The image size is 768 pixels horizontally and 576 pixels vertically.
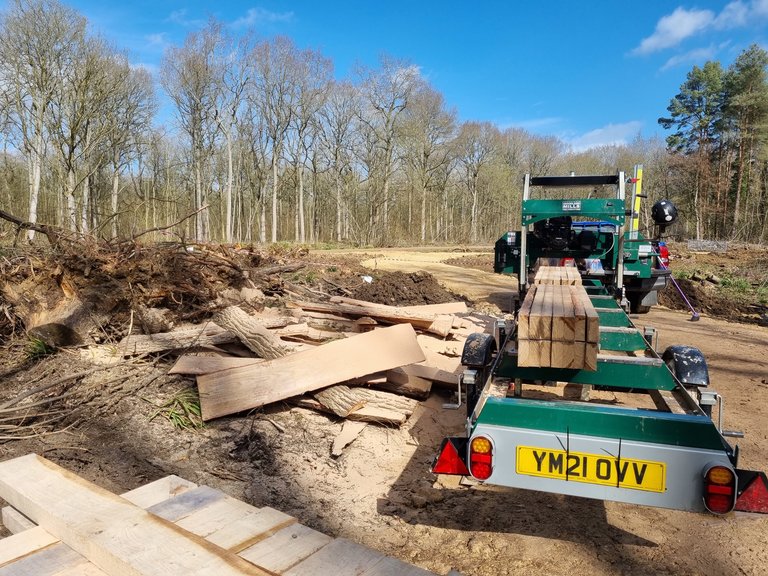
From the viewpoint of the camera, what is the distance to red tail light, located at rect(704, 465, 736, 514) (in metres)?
2.22

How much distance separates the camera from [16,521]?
224cm

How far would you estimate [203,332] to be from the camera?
5.71m

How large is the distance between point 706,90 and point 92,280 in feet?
157

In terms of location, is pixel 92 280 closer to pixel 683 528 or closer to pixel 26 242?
pixel 26 242

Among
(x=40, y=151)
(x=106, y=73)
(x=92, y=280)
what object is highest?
(x=106, y=73)

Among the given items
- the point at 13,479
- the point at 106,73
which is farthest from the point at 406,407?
the point at 106,73

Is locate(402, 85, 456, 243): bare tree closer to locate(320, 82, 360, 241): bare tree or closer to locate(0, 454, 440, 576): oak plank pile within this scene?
locate(320, 82, 360, 241): bare tree

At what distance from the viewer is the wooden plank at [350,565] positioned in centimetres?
174

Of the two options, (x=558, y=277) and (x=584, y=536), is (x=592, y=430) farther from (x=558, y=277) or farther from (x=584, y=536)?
(x=558, y=277)

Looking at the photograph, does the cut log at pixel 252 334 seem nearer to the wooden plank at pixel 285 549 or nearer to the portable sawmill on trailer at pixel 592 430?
the portable sawmill on trailer at pixel 592 430

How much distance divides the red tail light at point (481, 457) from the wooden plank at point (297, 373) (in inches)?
91.9

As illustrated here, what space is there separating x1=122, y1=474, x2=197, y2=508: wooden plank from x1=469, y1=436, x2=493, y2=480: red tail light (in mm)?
1466

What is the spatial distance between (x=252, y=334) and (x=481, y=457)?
3.45 metres

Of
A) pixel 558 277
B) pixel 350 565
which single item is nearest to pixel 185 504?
pixel 350 565
